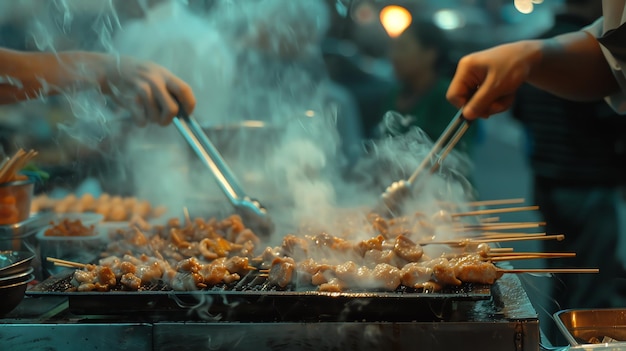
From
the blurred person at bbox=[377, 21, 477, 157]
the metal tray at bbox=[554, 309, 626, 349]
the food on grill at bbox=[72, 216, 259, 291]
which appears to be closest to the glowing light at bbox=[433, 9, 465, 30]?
the blurred person at bbox=[377, 21, 477, 157]

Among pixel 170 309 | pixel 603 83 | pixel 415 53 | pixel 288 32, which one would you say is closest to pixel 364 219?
pixel 170 309

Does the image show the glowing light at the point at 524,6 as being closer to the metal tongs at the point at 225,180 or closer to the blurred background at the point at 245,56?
the blurred background at the point at 245,56

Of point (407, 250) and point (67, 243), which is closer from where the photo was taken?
point (407, 250)

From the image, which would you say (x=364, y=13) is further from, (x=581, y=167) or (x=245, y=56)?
(x=581, y=167)

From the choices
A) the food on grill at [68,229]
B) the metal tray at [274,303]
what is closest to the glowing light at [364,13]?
the food on grill at [68,229]

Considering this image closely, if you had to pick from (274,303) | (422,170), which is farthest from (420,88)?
(274,303)
